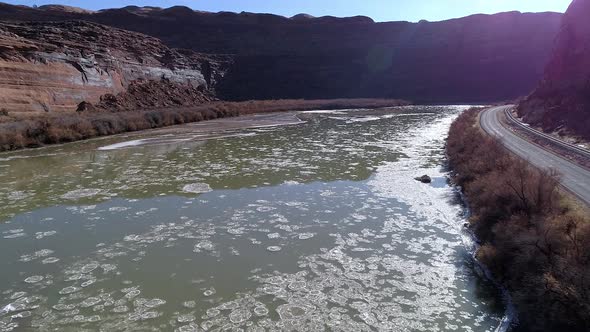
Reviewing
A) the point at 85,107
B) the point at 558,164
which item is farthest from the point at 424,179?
the point at 85,107

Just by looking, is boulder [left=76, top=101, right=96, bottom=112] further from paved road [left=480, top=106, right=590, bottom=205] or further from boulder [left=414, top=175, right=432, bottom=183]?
paved road [left=480, top=106, right=590, bottom=205]

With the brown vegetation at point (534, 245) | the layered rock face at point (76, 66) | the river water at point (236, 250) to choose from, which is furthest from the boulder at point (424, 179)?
the layered rock face at point (76, 66)

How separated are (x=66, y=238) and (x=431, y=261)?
7830 mm

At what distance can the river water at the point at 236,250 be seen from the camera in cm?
707

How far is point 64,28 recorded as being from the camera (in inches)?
1714

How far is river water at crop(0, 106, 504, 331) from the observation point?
7070mm

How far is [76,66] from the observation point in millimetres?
37000

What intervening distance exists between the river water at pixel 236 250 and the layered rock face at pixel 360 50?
59.5 metres

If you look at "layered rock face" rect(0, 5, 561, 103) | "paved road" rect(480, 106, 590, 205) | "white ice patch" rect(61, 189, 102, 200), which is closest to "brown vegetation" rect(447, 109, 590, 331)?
"paved road" rect(480, 106, 590, 205)

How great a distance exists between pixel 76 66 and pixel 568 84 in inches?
1524

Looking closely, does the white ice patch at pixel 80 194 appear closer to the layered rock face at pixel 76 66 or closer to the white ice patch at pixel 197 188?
the white ice patch at pixel 197 188

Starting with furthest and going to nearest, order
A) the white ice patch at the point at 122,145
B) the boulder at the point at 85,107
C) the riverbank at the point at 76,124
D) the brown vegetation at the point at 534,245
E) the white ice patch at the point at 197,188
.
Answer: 1. the boulder at the point at 85,107
2. the white ice patch at the point at 122,145
3. the riverbank at the point at 76,124
4. the white ice patch at the point at 197,188
5. the brown vegetation at the point at 534,245

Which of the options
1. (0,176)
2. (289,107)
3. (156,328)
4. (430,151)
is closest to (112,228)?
(156,328)

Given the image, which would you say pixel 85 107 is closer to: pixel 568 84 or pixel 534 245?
pixel 534 245
